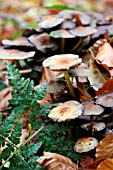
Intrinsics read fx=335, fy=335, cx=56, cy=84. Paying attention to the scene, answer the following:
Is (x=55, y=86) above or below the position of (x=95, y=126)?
above

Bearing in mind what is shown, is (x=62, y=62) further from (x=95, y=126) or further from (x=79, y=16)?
(x=79, y=16)

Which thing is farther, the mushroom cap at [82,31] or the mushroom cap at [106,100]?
the mushroom cap at [82,31]

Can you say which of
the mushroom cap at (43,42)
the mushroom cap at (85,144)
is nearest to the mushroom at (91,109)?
the mushroom cap at (85,144)

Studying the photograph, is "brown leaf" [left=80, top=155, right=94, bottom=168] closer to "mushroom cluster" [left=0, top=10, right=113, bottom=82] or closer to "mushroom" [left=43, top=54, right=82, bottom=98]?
"mushroom" [left=43, top=54, right=82, bottom=98]

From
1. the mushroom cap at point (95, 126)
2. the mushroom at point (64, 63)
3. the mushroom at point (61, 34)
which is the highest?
the mushroom at point (64, 63)

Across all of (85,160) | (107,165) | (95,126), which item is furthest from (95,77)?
(107,165)

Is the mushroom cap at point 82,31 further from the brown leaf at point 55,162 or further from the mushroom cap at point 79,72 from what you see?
the brown leaf at point 55,162

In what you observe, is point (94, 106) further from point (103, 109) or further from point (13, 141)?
point (13, 141)
